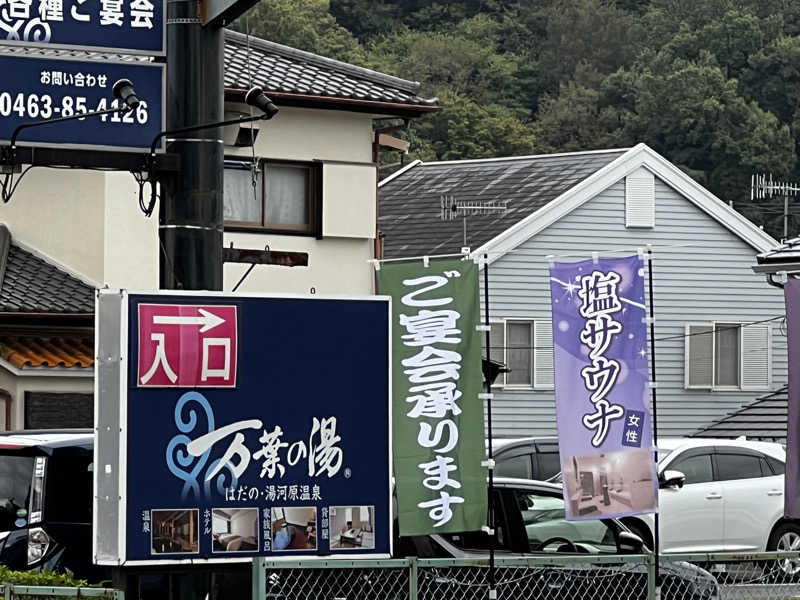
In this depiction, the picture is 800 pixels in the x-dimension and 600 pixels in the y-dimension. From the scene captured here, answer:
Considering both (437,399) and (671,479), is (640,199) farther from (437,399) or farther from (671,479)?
(437,399)

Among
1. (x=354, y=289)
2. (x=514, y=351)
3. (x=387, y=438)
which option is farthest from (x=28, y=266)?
(x=387, y=438)

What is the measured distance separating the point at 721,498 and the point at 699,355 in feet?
40.5

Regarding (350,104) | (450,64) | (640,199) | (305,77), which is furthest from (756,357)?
(450,64)

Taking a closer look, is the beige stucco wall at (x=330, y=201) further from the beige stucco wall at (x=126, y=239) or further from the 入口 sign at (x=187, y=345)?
the 入口 sign at (x=187, y=345)

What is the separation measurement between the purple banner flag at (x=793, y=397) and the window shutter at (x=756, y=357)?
20.3 m

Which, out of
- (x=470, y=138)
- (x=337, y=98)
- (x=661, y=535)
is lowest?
(x=661, y=535)

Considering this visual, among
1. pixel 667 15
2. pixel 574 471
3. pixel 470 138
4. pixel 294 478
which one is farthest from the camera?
pixel 667 15

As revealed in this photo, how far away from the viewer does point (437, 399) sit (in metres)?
9.92

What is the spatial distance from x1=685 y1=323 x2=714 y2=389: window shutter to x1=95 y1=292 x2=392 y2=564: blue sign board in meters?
22.9

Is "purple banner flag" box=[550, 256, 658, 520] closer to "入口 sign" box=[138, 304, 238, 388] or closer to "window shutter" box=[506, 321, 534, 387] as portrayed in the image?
"入口 sign" box=[138, 304, 238, 388]

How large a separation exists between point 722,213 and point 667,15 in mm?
51724

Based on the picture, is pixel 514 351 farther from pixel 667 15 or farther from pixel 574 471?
pixel 667 15

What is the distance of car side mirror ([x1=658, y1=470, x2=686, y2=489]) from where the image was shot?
60.1 ft

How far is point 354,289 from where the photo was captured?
23078 millimetres
